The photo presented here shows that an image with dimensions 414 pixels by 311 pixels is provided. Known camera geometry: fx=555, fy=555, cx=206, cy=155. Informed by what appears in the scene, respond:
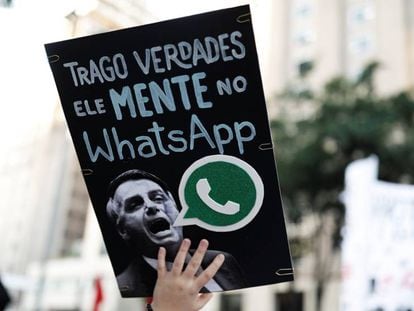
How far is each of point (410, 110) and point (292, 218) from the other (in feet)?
13.5

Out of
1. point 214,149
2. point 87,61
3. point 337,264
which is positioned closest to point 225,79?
point 214,149

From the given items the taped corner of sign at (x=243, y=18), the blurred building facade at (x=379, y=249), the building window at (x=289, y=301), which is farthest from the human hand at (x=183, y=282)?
the building window at (x=289, y=301)

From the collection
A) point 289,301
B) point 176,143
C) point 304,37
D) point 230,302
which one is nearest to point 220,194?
point 176,143

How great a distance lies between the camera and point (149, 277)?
4.62 feet

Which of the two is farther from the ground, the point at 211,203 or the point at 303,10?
the point at 303,10

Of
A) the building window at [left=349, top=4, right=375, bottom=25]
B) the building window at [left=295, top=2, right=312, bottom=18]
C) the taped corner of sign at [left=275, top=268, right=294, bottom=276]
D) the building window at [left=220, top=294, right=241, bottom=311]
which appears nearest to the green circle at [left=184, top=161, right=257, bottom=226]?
the taped corner of sign at [left=275, top=268, right=294, bottom=276]

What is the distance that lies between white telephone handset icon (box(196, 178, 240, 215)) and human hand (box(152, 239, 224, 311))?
9cm

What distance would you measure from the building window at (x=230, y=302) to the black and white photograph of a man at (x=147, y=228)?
2058cm

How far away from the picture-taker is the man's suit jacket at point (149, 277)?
1.34 meters

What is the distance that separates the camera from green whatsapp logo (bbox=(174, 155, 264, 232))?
131 centimetres

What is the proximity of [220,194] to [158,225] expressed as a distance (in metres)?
0.18

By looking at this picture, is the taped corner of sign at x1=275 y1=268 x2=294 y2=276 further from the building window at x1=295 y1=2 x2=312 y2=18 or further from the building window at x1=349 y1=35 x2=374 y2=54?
A: the building window at x1=295 y1=2 x2=312 y2=18

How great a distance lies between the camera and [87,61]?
1.36 meters

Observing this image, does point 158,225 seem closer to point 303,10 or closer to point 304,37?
point 304,37
